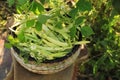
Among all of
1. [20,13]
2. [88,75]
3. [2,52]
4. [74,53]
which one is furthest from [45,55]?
[88,75]

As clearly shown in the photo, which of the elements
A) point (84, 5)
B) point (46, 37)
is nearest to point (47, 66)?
point (46, 37)

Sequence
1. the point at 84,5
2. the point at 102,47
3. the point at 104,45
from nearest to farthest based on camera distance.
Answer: the point at 84,5 → the point at 104,45 → the point at 102,47

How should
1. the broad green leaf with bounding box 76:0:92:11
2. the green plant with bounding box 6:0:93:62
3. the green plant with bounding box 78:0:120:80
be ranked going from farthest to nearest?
1. the green plant with bounding box 78:0:120:80
2. the green plant with bounding box 6:0:93:62
3. the broad green leaf with bounding box 76:0:92:11

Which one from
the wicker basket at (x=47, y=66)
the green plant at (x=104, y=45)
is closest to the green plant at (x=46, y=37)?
the wicker basket at (x=47, y=66)

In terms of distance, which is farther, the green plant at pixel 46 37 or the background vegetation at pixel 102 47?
the background vegetation at pixel 102 47

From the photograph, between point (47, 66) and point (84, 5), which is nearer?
point (84, 5)

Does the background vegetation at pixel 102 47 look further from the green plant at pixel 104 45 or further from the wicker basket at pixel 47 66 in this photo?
the wicker basket at pixel 47 66

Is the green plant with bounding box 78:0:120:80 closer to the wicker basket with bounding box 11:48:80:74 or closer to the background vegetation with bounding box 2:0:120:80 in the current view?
the background vegetation with bounding box 2:0:120:80

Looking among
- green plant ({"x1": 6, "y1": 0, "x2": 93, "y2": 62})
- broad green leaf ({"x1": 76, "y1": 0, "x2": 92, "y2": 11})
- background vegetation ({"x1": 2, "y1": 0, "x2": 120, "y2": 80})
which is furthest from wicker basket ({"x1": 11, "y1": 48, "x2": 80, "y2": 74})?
broad green leaf ({"x1": 76, "y1": 0, "x2": 92, "y2": 11})

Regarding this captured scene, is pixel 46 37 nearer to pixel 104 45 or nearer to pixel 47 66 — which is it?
pixel 47 66

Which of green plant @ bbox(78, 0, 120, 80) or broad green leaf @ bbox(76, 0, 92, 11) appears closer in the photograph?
broad green leaf @ bbox(76, 0, 92, 11)

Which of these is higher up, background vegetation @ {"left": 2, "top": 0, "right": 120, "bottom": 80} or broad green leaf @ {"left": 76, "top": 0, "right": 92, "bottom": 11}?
broad green leaf @ {"left": 76, "top": 0, "right": 92, "bottom": 11}

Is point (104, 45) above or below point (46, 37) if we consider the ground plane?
below

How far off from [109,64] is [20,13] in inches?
33.9
